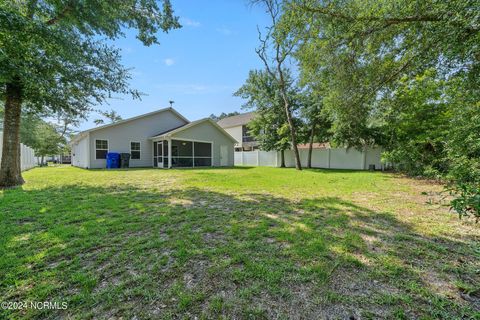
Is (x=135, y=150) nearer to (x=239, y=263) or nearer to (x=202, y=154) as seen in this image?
(x=202, y=154)

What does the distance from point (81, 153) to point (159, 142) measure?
266 inches

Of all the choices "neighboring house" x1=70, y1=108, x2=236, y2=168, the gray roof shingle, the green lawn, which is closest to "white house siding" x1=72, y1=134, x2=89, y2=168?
"neighboring house" x1=70, y1=108, x2=236, y2=168

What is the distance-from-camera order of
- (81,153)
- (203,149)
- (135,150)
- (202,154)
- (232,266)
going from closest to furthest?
(232,266) < (135,150) < (81,153) < (202,154) < (203,149)

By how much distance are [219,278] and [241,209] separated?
8.12 ft

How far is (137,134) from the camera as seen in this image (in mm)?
16594

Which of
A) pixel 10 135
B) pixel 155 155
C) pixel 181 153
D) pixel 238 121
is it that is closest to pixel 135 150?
pixel 155 155

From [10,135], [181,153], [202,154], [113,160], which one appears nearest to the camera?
[10,135]

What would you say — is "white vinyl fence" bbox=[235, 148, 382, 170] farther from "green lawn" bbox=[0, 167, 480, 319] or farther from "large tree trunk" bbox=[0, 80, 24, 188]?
"large tree trunk" bbox=[0, 80, 24, 188]

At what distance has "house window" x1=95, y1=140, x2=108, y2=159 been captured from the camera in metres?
15.0

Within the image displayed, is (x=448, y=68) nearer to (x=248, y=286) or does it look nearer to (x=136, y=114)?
(x=248, y=286)

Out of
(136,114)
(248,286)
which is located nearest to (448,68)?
(248,286)

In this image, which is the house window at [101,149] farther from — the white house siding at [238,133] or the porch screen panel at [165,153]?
the white house siding at [238,133]

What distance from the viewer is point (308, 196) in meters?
5.89

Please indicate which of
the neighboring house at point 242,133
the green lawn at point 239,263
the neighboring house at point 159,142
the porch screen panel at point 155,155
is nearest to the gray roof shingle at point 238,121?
the neighboring house at point 242,133
